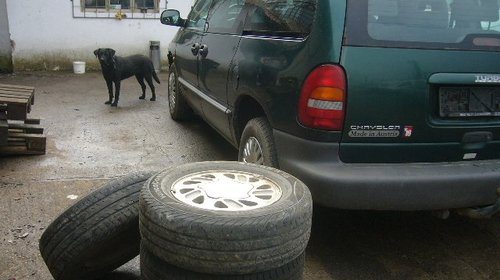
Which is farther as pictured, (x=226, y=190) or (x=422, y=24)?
(x=422, y=24)

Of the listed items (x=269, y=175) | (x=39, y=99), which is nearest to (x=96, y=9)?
(x=39, y=99)

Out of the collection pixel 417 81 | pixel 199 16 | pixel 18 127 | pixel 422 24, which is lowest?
pixel 18 127

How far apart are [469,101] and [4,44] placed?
885cm

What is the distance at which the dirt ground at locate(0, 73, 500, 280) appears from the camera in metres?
2.78

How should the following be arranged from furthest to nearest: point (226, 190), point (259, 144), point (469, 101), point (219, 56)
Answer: point (219, 56), point (259, 144), point (469, 101), point (226, 190)

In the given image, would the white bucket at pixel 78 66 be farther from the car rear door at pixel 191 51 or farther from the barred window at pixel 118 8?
the car rear door at pixel 191 51

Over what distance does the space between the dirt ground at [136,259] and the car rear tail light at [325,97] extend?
3.07 ft

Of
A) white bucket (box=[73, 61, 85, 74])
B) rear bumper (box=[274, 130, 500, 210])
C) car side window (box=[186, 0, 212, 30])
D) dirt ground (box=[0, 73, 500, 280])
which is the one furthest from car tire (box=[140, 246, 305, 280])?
white bucket (box=[73, 61, 85, 74])

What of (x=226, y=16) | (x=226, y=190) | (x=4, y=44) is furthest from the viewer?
(x=4, y=44)

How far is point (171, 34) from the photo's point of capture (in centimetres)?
997

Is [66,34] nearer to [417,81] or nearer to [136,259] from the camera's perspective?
[136,259]

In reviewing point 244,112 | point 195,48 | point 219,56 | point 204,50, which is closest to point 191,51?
point 195,48

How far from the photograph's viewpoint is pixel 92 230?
7.22 ft

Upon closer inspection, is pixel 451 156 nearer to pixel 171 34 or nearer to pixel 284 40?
pixel 284 40
